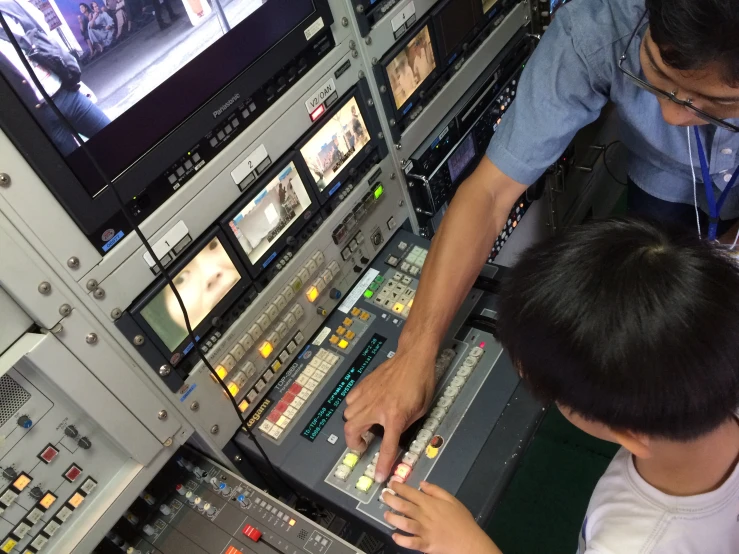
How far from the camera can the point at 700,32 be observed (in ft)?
2.88

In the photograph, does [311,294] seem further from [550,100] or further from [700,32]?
[700,32]

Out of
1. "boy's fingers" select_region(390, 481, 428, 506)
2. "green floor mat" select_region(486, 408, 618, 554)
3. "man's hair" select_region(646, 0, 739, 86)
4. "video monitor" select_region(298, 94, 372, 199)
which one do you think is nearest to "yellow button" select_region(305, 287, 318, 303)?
"video monitor" select_region(298, 94, 372, 199)

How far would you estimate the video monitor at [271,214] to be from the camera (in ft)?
4.08

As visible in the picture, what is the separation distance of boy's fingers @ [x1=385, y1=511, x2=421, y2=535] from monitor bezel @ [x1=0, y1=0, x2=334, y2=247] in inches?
26.3

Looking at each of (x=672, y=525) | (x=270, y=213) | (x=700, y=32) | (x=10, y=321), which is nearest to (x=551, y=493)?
(x=672, y=525)

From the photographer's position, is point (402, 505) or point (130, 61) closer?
point (130, 61)

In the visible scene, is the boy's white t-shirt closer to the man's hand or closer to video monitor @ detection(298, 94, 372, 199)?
the man's hand

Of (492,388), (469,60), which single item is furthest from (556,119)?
(492,388)

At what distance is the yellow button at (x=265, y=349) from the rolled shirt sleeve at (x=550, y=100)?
25.7 inches

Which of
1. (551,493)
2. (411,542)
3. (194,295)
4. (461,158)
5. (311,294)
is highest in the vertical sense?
(461,158)

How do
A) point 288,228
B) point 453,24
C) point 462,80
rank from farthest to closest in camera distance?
point 462,80, point 453,24, point 288,228

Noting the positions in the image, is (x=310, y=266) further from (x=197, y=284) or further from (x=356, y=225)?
(x=197, y=284)

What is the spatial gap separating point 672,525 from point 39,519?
104 centimetres

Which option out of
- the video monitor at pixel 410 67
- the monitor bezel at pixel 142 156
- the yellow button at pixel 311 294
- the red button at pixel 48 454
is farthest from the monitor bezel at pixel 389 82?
the red button at pixel 48 454
